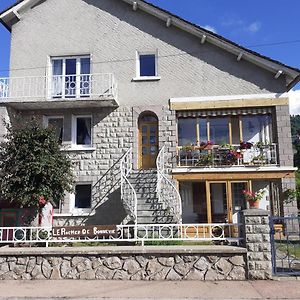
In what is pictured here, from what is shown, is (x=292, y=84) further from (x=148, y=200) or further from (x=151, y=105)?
(x=148, y=200)

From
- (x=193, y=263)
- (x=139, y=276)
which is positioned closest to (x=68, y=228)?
(x=139, y=276)

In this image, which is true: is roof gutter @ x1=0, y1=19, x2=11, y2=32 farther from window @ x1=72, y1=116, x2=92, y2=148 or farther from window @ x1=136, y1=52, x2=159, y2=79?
window @ x1=136, y1=52, x2=159, y2=79

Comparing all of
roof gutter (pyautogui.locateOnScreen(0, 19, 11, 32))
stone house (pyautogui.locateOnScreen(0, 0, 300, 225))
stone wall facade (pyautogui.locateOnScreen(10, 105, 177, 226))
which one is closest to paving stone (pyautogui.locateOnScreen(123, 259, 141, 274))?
stone house (pyautogui.locateOnScreen(0, 0, 300, 225))

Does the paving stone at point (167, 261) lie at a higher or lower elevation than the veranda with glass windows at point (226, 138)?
lower

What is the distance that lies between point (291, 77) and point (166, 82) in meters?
5.31

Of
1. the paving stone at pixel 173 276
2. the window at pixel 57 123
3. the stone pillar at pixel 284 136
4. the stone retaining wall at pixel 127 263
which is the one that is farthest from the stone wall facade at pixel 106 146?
the paving stone at pixel 173 276

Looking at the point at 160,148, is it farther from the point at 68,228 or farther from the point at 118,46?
the point at 68,228

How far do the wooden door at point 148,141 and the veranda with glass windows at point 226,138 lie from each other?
109cm

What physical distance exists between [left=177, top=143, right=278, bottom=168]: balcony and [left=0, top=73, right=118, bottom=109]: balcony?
4.05 m

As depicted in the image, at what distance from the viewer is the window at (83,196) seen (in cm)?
1641

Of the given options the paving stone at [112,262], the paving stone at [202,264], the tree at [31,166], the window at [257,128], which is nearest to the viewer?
the paving stone at [202,264]

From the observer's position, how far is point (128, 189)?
14508 mm

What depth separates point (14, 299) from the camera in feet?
23.9

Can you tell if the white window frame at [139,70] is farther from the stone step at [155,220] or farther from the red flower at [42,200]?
the red flower at [42,200]
